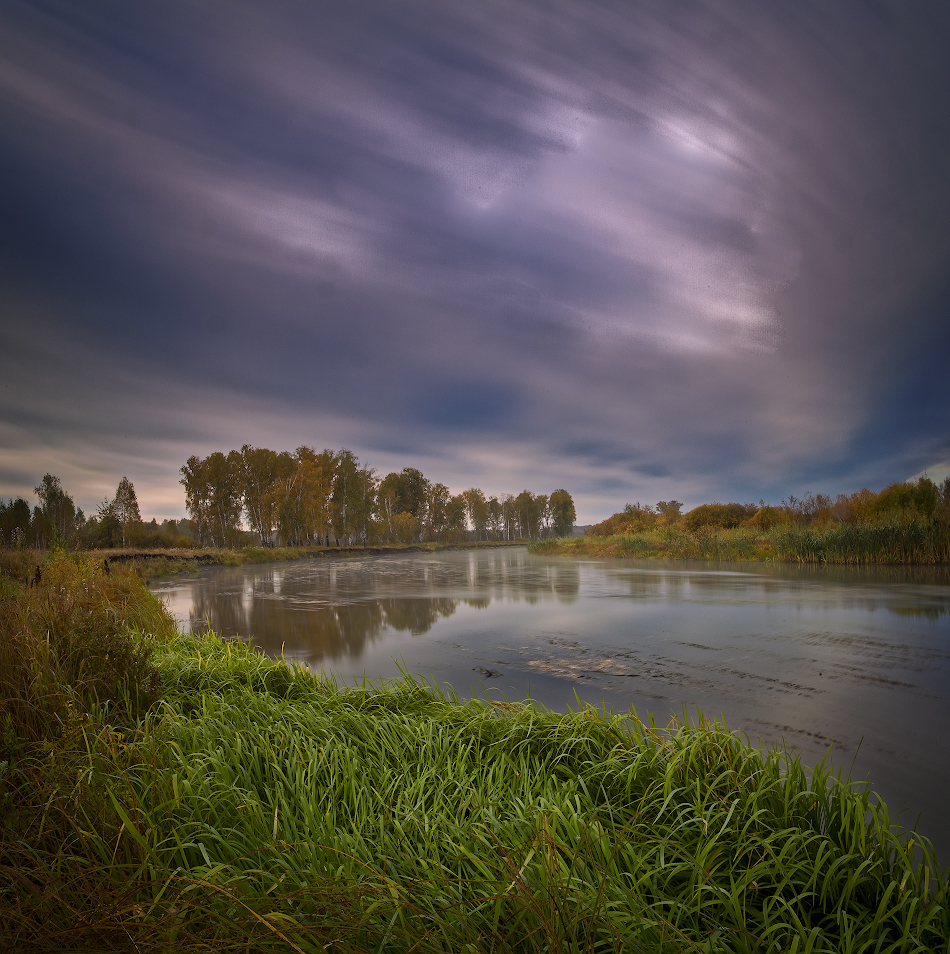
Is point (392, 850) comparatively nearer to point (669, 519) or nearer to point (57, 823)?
point (57, 823)

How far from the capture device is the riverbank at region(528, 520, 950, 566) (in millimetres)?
17125

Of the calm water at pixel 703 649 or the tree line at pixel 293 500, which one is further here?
the tree line at pixel 293 500

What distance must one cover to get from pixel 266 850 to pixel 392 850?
500 millimetres

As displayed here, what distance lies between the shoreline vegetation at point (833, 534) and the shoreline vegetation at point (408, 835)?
18622mm

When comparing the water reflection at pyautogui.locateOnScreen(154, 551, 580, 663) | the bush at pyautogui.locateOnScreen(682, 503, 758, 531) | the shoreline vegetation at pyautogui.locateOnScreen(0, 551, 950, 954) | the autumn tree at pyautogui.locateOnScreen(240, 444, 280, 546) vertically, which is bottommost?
the water reflection at pyautogui.locateOnScreen(154, 551, 580, 663)

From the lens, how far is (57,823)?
88.9 inches

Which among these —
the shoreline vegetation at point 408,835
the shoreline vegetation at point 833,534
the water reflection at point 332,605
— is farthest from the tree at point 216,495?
the shoreline vegetation at point 408,835

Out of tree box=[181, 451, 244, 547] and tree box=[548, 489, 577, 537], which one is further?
tree box=[548, 489, 577, 537]

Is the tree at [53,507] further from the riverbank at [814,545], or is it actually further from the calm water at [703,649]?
the riverbank at [814,545]

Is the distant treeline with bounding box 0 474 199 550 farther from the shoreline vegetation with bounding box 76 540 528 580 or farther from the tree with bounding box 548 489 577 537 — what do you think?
the tree with bounding box 548 489 577 537

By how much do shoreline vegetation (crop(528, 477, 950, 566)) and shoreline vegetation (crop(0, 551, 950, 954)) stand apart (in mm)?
18622

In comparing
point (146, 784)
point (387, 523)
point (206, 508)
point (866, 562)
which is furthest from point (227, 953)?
point (387, 523)

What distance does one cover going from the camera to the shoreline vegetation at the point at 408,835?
5.29ft

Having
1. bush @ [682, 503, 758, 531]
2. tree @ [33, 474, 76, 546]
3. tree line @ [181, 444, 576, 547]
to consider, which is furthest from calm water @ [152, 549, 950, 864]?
tree line @ [181, 444, 576, 547]
